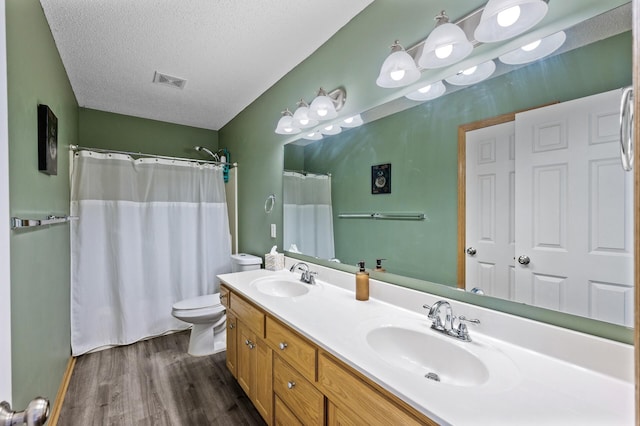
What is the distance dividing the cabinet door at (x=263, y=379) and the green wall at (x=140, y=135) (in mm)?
2777

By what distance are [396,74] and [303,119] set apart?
0.79 m

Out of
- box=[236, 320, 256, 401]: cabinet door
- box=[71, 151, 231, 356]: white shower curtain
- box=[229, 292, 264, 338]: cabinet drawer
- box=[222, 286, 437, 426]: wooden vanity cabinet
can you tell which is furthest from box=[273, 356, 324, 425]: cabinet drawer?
box=[71, 151, 231, 356]: white shower curtain

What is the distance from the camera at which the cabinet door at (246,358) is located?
1.65m

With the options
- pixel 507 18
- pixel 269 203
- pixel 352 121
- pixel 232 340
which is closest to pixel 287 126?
pixel 352 121

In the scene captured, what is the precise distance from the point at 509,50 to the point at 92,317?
3466mm

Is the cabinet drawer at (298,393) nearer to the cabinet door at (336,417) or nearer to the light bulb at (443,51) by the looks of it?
the cabinet door at (336,417)

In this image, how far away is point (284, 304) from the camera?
143 centimetres

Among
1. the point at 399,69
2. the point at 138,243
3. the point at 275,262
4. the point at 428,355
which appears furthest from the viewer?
the point at 138,243

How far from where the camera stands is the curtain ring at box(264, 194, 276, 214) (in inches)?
98.7

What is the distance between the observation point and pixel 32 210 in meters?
1.37

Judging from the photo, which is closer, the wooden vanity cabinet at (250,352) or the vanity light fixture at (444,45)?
the vanity light fixture at (444,45)

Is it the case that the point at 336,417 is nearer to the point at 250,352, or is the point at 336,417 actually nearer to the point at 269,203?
the point at 250,352

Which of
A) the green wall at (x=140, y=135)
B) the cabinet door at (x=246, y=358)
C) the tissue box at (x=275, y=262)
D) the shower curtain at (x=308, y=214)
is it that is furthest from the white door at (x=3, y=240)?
the green wall at (x=140, y=135)

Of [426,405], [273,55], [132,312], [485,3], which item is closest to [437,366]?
[426,405]
